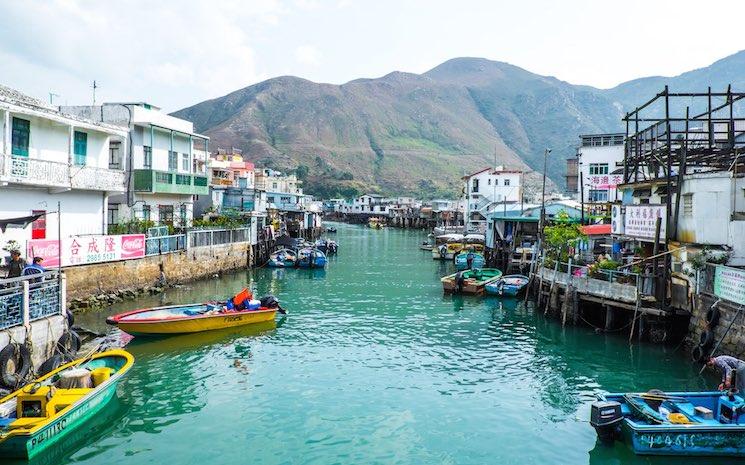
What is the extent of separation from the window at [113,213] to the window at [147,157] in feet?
12.3

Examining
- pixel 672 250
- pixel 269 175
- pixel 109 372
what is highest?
pixel 269 175

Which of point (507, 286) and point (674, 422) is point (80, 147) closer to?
point (507, 286)

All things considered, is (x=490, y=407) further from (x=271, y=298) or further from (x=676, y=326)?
(x=271, y=298)

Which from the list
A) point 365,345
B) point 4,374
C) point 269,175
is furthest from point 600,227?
point 269,175

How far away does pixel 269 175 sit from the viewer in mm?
113375

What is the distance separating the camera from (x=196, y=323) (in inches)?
1000

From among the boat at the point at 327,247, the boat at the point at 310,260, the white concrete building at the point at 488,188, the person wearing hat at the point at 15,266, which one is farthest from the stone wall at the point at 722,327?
the white concrete building at the point at 488,188

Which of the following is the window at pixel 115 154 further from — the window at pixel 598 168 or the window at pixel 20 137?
the window at pixel 598 168

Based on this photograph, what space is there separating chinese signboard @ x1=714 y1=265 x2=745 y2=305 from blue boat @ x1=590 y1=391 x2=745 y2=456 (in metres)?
5.16

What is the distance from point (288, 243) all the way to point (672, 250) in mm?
44769

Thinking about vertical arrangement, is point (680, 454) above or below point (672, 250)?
below

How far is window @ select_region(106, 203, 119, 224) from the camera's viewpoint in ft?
124

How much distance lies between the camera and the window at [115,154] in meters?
37.3

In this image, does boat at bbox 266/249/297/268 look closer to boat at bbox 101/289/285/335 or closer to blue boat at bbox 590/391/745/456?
boat at bbox 101/289/285/335
